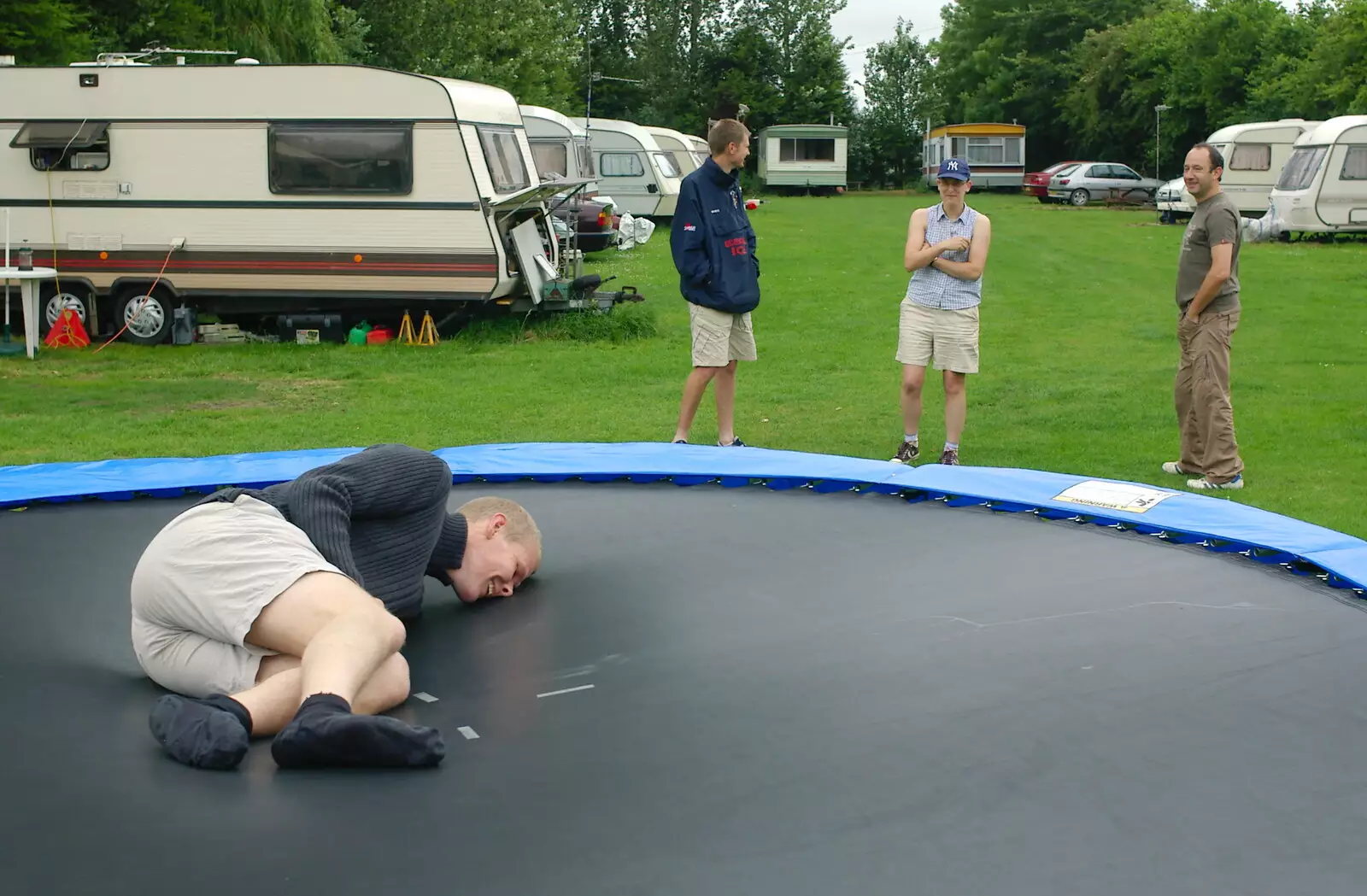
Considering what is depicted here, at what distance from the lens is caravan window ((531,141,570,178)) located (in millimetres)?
14164

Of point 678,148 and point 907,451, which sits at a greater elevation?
point 678,148

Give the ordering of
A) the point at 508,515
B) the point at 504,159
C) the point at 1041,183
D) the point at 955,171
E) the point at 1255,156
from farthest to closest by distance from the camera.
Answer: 1. the point at 1041,183
2. the point at 1255,156
3. the point at 504,159
4. the point at 955,171
5. the point at 508,515

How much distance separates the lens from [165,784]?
197 cm

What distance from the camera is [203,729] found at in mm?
2016

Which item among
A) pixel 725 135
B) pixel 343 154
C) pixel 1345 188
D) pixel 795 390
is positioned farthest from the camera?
pixel 1345 188

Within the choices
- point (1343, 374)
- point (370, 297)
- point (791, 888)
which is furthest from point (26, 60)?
point (791, 888)

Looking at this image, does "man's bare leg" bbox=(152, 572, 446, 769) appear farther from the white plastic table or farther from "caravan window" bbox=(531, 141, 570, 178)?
"caravan window" bbox=(531, 141, 570, 178)

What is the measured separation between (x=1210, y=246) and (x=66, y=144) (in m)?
6.50

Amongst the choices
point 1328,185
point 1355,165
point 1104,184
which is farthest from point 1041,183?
point 1355,165

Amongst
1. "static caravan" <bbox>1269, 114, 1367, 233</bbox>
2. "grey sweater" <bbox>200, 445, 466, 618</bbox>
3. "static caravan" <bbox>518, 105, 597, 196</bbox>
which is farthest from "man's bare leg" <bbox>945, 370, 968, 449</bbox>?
"static caravan" <bbox>1269, 114, 1367, 233</bbox>

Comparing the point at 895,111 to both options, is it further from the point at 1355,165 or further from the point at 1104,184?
the point at 1355,165

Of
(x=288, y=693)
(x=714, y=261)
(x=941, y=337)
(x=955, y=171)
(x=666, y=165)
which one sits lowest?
(x=288, y=693)

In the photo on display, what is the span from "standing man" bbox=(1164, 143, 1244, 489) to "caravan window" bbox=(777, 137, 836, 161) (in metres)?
27.9

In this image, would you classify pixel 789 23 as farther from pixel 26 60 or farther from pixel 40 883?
pixel 40 883
